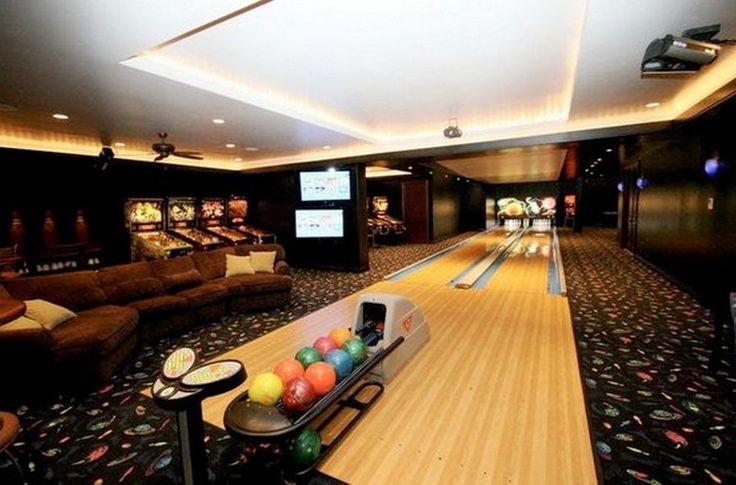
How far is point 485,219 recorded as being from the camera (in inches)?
778

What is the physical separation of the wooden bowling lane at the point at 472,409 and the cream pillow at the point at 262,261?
1619 millimetres

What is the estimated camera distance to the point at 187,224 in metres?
8.86

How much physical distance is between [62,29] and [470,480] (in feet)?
12.8

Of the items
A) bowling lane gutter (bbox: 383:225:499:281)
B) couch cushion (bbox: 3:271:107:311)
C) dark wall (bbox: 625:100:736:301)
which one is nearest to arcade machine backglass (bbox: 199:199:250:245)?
bowling lane gutter (bbox: 383:225:499:281)

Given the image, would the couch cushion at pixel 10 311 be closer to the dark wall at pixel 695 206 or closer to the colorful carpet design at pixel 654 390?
the colorful carpet design at pixel 654 390

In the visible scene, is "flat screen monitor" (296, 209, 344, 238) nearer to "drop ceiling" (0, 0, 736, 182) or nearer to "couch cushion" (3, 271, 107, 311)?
"drop ceiling" (0, 0, 736, 182)

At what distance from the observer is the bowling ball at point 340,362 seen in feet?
7.75

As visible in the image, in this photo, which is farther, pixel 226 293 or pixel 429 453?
pixel 226 293

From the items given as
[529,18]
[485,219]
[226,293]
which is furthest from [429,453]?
[485,219]

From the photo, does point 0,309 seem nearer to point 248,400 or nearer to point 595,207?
point 248,400

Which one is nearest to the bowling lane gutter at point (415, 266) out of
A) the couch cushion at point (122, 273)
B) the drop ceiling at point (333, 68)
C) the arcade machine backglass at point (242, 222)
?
the drop ceiling at point (333, 68)

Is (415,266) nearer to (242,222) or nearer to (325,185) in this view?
(325,185)

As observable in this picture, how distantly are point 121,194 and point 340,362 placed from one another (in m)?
7.62

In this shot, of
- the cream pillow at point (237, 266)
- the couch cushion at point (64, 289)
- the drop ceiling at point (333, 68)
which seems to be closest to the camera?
the drop ceiling at point (333, 68)
